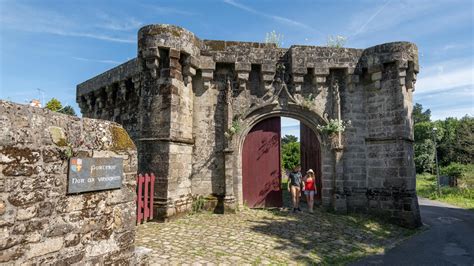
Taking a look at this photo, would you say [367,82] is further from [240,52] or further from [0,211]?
[0,211]

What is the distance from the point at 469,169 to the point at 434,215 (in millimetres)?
12139

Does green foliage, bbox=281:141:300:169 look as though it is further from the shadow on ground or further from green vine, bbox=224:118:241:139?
green vine, bbox=224:118:241:139

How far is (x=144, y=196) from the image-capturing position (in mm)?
7098

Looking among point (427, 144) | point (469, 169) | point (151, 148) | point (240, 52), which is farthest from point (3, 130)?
point (427, 144)

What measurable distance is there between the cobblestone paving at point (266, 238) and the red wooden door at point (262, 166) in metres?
0.60

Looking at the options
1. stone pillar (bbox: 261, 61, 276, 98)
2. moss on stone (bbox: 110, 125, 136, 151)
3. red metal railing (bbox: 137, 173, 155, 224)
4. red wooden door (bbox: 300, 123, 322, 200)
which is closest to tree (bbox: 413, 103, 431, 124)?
red wooden door (bbox: 300, 123, 322, 200)

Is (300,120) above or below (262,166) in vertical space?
above

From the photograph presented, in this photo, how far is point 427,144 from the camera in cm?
3089

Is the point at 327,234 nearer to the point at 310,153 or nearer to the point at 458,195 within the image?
the point at 310,153

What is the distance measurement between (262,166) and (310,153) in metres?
2.05

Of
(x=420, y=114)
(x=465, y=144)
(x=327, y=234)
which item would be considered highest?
(x=420, y=114)

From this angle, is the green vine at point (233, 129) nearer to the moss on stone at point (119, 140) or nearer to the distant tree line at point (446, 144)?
the moss on stone at point (119, 140)

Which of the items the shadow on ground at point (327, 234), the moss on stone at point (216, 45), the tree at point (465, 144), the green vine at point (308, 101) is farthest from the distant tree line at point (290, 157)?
the moss on stone at point (216, 45)

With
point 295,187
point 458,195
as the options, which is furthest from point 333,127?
point 458,195
